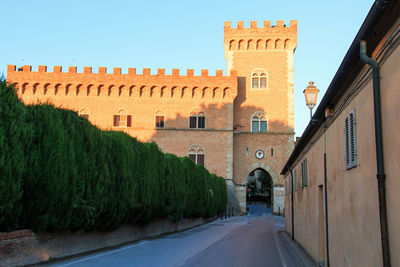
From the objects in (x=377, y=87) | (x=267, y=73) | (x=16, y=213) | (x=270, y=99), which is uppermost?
(x=267, y=73)

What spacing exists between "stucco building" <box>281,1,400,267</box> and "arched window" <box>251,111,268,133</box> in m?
34.0

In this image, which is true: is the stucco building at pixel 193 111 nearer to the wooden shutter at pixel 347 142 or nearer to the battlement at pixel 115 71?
the battlement at pixel 115 71

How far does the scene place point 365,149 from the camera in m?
5.50

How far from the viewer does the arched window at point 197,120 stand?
41.6 m

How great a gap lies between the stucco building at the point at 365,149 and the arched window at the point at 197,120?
32501mm

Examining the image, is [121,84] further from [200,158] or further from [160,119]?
[200,158]

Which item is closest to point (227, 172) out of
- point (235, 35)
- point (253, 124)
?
point (253, 124)

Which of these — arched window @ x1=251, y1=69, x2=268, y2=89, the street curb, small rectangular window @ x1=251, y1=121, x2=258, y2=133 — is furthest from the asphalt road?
Result: arched window @ x1=251, y1=69, x2=268, y2=89

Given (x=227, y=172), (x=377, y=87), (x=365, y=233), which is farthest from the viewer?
(x=227, y=172)

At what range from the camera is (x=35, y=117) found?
10.1 metres

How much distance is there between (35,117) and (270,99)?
35291 mm

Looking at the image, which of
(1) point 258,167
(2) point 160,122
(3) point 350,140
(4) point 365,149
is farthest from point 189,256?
(1) point 258,167

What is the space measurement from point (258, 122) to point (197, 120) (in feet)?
21.1

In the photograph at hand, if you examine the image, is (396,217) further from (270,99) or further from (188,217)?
(270,99)
